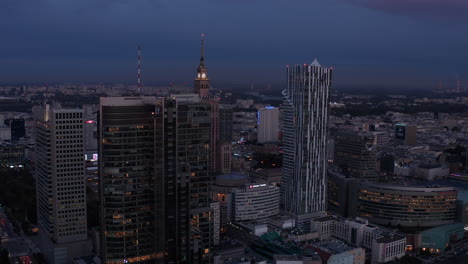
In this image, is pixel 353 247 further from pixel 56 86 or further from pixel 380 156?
pixel 56 86

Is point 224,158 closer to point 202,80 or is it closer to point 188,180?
point 202,80

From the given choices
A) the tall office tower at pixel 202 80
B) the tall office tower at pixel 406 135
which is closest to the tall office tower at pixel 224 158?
the tall office tower at pixel 202 80

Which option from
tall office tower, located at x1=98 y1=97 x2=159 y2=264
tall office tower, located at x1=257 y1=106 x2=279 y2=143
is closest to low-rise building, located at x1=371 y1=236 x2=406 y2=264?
tall office tower, located at x1=98 y1=97 x2=159 y2=264

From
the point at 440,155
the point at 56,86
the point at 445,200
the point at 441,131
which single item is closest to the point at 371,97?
the point at 441,131

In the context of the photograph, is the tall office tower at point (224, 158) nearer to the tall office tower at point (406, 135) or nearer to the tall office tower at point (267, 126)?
the tall office tower at point (267, 126)

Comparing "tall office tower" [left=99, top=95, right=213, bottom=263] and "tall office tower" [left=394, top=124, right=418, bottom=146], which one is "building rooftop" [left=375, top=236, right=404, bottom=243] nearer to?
"tall office tower" [left=99, top=95, right=213, bottom=263]
